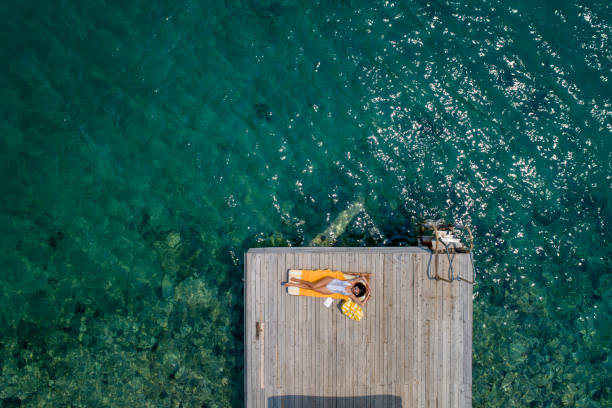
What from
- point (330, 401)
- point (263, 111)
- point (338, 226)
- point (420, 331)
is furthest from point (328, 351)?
point (263, 111)

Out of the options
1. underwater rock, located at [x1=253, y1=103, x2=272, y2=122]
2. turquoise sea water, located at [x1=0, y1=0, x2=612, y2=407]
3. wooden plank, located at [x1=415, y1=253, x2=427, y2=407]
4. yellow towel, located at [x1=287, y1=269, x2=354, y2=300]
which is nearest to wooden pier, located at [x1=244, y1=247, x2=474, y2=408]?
wooden plank, located at [x1=415, y1=253, x2=427, y2=407]

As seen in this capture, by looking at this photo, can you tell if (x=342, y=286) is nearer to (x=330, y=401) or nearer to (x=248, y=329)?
(x=248, y=329)

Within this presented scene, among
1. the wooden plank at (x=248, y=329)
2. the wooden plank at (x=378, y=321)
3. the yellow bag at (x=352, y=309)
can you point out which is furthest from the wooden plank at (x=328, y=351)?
the wooden plank at (x=248, y=329)

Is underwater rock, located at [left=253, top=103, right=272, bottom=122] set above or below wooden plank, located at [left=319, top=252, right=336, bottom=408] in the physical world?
above

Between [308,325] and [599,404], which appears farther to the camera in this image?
[599,404]

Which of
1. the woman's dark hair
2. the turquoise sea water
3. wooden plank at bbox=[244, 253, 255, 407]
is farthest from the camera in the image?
the turquoise sea water

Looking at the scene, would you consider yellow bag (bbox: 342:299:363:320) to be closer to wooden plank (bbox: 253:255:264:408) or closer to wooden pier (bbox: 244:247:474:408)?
wooden pier (bbox: 244:247:474:408)

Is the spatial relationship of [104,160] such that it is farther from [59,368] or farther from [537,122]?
[537,122]

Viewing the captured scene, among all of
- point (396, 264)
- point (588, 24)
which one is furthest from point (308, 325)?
point (588, 24)
